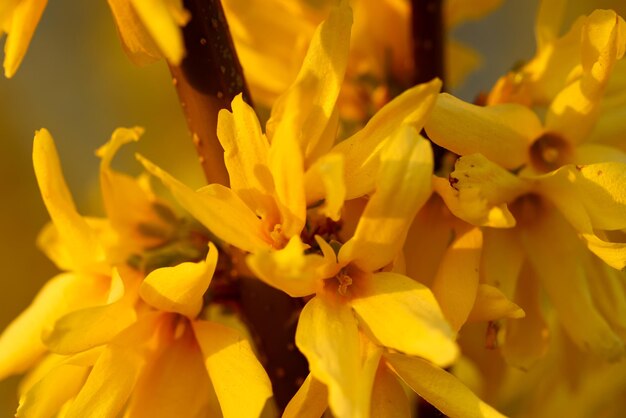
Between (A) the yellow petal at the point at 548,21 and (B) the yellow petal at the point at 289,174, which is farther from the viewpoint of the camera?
(A) the yellow petal at the point at 548,21

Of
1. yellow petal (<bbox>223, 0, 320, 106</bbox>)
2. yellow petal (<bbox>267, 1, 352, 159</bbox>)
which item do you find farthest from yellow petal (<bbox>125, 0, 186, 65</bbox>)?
yellow petal (<bbox>223, 0, 320, 106</bbox>)

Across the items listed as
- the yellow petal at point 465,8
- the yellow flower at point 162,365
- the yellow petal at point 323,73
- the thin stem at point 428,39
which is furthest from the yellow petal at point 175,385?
the yellow petal at point 465,8

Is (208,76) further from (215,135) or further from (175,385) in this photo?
(175,385)

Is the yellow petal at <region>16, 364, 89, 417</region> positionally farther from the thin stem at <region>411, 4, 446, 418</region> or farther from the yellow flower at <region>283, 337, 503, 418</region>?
the thin stem at <region>411, 4, 446, 418</region>

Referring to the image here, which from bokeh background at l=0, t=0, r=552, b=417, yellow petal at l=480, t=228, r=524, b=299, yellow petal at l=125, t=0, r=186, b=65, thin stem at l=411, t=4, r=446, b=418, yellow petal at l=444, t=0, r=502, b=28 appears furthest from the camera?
bokeh background at l=0, t=0, r=552, b=417

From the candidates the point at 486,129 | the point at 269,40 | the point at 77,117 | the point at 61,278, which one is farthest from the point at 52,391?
the point at 77,117

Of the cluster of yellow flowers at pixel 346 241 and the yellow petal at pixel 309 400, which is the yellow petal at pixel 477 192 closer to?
the cluster of yellow flowers at pixel 346 241
